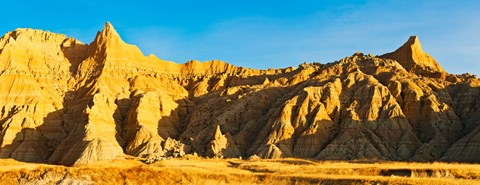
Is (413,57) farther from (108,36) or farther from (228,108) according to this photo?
(108,36)

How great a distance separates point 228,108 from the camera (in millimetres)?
111000

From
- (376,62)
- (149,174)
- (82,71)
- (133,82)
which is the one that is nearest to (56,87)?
(82,71)

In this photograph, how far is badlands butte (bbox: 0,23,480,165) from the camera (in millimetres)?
91875

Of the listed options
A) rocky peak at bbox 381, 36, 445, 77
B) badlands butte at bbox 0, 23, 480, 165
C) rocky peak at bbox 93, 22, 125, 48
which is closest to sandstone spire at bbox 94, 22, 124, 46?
rocky peak at bbox 93, 22, 125, 48

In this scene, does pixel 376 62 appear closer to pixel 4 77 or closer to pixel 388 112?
pixel 388 112

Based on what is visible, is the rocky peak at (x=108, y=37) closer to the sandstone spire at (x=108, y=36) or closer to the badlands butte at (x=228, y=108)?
the sandstone spire at (x=108, y=36)

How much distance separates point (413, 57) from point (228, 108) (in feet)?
146

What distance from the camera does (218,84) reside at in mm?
135500

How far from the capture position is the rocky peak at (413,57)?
123 m

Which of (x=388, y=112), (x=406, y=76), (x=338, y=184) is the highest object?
(x=406, y=76)

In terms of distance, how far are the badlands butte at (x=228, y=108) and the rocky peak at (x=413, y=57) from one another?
1.06 feet

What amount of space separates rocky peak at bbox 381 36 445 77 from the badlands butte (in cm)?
32

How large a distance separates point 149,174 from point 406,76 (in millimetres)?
79407

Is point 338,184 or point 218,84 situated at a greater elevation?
point 218,84
